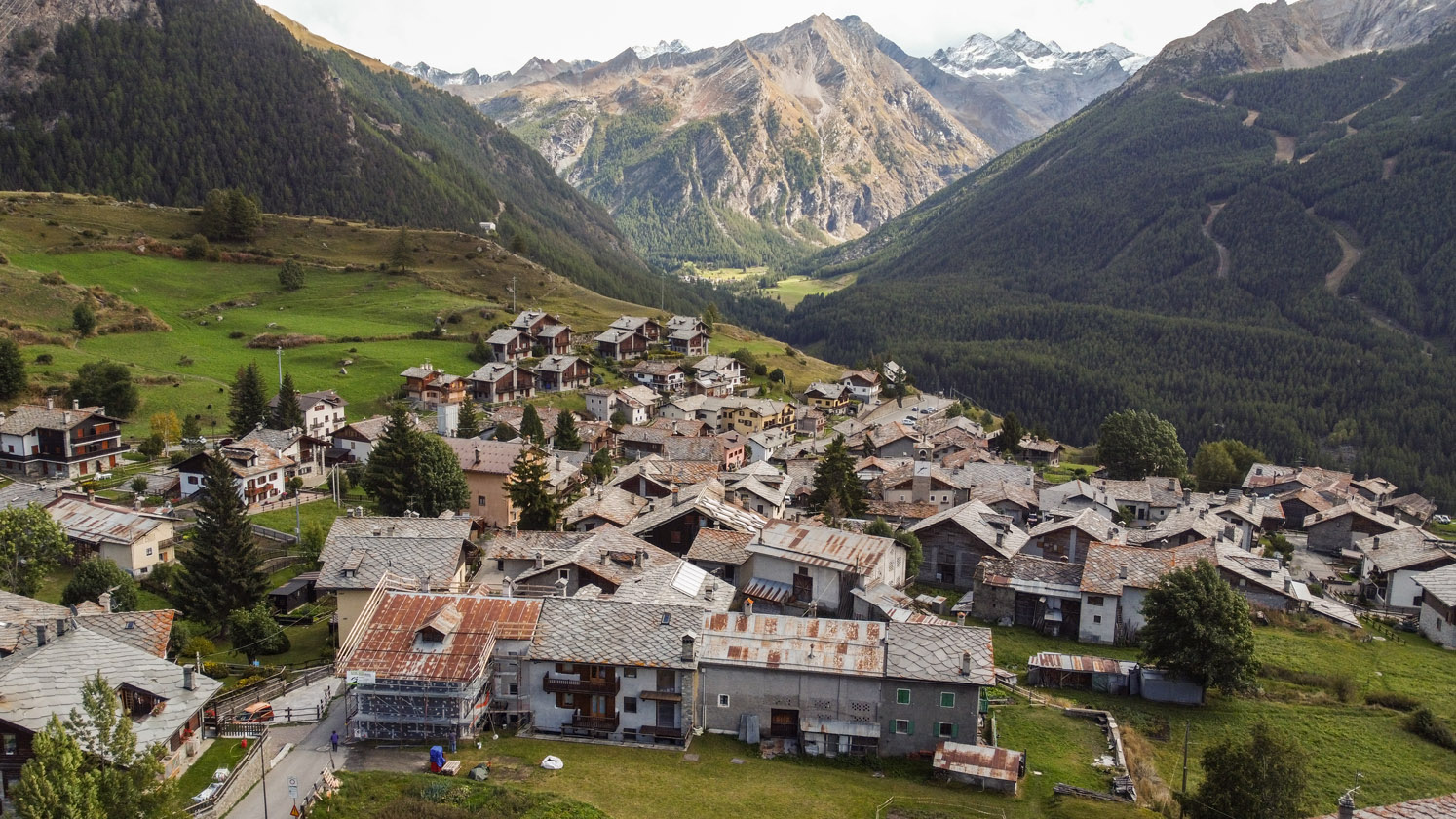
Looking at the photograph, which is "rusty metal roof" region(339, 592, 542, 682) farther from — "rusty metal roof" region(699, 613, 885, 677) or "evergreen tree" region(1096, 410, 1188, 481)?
"evergreen tree" region(1096, 410, 1188, 481)

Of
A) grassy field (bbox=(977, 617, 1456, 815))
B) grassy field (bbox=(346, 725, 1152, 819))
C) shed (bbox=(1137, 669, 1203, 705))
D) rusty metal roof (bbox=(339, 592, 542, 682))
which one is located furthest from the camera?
shed (bbox=(1137, 669, 1203, 705))

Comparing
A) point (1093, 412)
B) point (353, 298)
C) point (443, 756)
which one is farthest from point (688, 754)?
point (1093, 412)

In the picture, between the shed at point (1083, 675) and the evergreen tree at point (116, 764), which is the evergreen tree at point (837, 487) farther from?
the evergreen tree at point (116, 764)

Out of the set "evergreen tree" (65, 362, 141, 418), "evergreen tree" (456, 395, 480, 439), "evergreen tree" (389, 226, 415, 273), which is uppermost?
"evergreen tree" (389, 226, 415, 273)

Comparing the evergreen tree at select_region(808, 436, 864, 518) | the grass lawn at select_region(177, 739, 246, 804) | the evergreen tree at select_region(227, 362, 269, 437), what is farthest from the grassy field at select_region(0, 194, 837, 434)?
the grass lawn at select_region(177, 739, 246, 804)

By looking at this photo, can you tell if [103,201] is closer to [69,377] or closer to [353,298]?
[353,298]

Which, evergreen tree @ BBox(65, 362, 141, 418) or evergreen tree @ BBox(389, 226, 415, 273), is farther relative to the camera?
evergreen tree @ BBox(389, 226, 415, 273)

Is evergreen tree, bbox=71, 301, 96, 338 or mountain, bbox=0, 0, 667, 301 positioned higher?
mountain, bbox=0, 0, 667, 301
